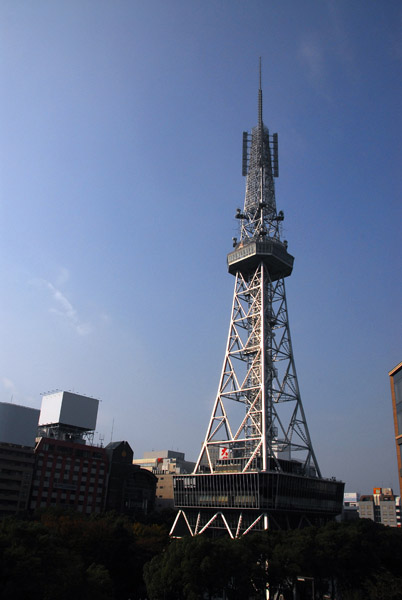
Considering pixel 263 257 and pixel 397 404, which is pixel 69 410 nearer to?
pixel 263 257

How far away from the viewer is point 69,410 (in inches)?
6196

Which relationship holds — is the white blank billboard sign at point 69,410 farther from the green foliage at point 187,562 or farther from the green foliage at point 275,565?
the green foliage at point 275,565

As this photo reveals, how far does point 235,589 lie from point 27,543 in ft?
81.7

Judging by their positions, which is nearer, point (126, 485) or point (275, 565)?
point (275, 565)

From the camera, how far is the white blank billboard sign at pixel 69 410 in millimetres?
156250

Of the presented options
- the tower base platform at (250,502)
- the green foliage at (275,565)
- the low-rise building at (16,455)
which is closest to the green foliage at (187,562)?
the green foliage at (275,565)

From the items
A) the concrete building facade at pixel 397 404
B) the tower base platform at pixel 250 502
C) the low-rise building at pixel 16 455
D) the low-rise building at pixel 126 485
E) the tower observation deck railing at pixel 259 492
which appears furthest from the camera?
the low-rise building at pixel 126 485

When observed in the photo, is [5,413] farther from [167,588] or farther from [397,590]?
[397,590]

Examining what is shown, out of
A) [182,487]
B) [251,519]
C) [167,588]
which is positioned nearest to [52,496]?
[182,487]

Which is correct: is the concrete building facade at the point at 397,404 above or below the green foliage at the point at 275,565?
above

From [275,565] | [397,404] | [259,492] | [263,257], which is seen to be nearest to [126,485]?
[259,492]

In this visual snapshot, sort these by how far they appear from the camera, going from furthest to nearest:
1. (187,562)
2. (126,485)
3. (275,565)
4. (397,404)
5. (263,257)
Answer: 1. (126,485)
2. (263,257)
3. (397,404)
4. (275,565)
5. (187,562)

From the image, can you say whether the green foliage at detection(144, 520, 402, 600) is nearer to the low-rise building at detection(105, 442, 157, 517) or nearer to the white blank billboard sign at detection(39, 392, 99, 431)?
the low-rise building at detection(105, 442, 157, 517)

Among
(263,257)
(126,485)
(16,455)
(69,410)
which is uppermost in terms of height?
(263,257)
